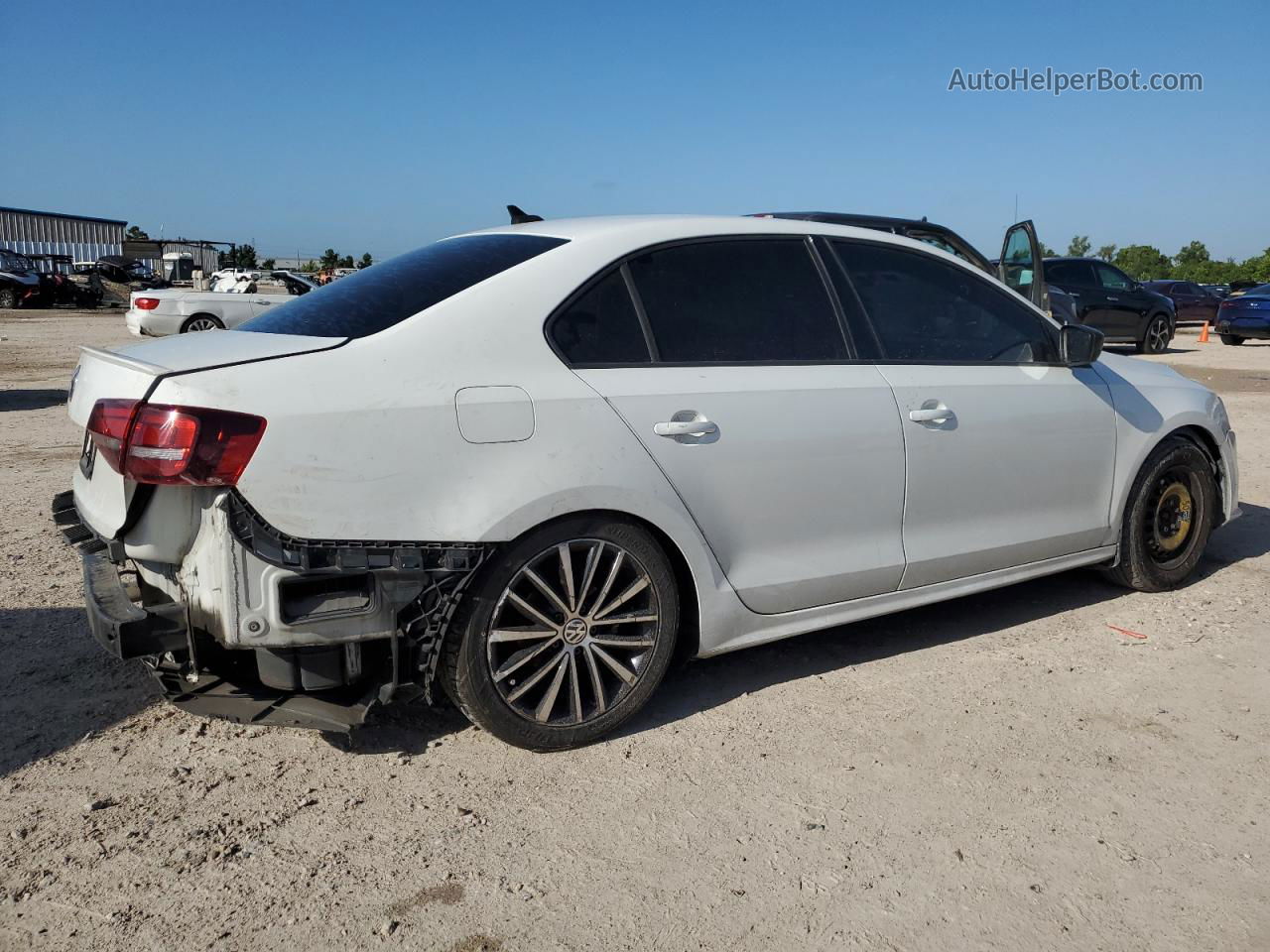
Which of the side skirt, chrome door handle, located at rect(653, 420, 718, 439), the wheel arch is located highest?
chrome door handle, located at rect(653, 420, 718, 439)

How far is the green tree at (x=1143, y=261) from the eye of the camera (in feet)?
259

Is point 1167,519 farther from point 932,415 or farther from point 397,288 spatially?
point 397,288

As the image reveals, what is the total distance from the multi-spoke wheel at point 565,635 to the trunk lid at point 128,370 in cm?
88

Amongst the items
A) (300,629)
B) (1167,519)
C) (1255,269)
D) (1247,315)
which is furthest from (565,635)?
(1255,269)

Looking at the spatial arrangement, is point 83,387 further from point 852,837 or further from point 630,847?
point 852,837

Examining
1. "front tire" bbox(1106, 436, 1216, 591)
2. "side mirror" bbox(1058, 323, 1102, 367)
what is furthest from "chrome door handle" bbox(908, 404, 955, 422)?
"front tire" bbox(1106, 436, 1216, 591)

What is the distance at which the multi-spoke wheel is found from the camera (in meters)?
3.18

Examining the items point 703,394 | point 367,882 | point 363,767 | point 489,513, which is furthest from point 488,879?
point 703,394

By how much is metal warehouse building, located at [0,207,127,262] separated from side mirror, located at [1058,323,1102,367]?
2613 inches

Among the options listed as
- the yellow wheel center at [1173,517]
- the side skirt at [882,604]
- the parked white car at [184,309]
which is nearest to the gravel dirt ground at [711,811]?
the side skirt at [882,604]

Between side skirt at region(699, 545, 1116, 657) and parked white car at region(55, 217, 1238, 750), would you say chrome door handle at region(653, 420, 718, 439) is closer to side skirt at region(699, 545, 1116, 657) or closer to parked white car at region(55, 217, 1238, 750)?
parked white car at region(55, 217, 1238, 750)

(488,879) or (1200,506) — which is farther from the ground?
(1200,506)

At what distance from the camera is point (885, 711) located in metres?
3.73

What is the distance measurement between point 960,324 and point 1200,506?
5.67ft
